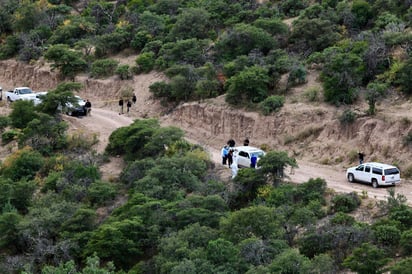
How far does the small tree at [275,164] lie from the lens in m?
39.7

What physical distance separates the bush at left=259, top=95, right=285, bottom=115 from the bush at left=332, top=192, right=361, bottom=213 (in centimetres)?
1278

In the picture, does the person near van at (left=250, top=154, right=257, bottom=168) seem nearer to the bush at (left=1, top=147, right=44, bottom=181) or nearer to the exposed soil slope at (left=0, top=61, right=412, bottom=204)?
the exposed soil slope at (left=0, top=61, right=412, bottom=204)

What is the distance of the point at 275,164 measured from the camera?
39750 millimetres

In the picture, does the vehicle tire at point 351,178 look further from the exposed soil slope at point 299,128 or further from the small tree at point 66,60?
the small tree at point 66,60

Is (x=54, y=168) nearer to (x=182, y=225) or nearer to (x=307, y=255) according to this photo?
(x=182, y=225)

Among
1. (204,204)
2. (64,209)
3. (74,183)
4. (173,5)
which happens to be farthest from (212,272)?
(173,5)

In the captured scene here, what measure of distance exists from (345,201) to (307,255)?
4067 mm

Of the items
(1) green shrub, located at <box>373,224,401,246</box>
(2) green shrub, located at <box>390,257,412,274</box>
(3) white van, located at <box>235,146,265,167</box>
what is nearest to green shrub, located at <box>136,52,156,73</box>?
(3) white van, located at <box>235,146,265,167</box>

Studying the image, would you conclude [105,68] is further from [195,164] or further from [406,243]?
[406,243]

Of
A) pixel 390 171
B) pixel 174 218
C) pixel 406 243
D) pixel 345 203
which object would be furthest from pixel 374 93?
pixel 406 243

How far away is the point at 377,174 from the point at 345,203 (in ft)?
11.4

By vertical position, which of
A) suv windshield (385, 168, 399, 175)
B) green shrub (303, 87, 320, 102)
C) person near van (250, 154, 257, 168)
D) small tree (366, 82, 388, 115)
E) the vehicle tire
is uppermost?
small tree (366, 82, 388, 115)

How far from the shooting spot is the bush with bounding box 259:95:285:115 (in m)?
49.2

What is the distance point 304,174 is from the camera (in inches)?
1670
